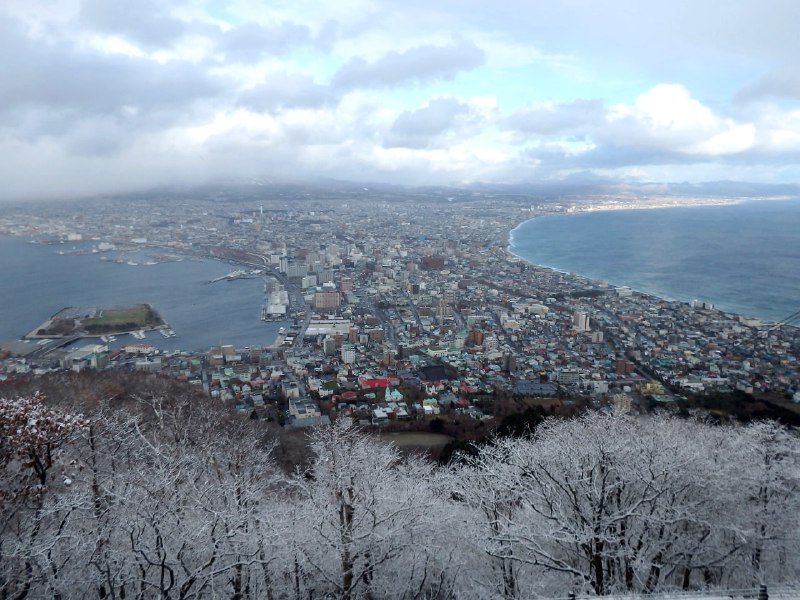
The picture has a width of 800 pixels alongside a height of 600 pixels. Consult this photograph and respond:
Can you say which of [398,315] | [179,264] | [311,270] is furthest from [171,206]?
[398,315]

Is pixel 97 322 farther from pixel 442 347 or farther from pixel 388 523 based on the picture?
pixel 388 523

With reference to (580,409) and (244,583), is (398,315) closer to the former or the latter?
(580,409)

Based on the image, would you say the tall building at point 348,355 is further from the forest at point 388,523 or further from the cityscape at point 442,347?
the forest at point 388,523

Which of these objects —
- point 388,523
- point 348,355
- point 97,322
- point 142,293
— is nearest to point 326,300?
point 348,355

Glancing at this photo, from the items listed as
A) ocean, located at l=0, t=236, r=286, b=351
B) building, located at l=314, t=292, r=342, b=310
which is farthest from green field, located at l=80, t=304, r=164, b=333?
building, located at l=314, t=292, r=342, b=310

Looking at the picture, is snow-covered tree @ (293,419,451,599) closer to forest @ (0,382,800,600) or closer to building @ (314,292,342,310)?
forest @ (0,382,800,600)
